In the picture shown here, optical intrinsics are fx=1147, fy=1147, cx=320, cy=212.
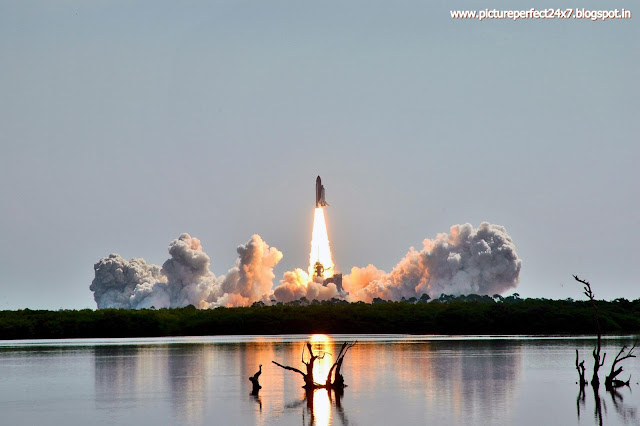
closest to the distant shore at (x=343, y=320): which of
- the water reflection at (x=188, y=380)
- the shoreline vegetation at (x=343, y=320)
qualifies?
the shoreline vegetation at (x=343, y=320)

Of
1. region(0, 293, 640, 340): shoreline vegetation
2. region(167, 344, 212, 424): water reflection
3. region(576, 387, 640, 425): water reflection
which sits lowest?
region(576, 387, 640, 425): water reflection

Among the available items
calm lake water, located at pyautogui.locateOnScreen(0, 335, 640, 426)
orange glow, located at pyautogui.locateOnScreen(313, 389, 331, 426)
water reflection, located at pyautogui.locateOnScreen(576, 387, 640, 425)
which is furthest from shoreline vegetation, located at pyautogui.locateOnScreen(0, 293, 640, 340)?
orange glow, located at pyautogui.locateOnScreen(313, 389, 331, 426)

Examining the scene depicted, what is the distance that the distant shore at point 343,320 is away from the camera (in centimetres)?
14575

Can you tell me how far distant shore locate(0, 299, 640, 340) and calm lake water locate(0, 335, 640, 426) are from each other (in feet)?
134

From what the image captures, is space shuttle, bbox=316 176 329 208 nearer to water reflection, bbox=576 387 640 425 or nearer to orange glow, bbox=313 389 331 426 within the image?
orange glow, bbox=313 389 331 426

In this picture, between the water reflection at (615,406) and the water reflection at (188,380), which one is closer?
the water reflection at (615,406)

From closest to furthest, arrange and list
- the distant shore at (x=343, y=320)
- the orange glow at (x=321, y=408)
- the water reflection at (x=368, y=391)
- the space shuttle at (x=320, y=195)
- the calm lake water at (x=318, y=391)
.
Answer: the orange glow at (x=321, y=408) < the water reflection at (x=368, y=391) < the calm lake water at (x=318, y=391) < the distant shore at (x=343, y=320) < the space shuttle at (x=320, y=195)

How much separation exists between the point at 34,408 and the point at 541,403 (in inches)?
1031

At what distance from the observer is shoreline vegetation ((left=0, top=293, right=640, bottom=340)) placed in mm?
145875

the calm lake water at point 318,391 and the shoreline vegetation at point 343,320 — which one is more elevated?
the shoreline vegetation at point 343,320

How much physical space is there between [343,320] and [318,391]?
84648mm

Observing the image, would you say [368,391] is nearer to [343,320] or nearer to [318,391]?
[318,391]

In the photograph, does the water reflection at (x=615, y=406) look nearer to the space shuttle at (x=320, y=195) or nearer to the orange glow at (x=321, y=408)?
the orange glow at (x=321, y=408)

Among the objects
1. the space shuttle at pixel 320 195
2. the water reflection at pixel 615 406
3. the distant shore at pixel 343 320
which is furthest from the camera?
the space shuttle at pixel 320 195
